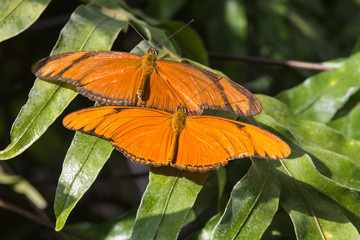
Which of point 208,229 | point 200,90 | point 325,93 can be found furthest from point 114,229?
point 325,93

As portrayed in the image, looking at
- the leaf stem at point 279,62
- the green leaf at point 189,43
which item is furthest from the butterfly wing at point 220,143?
the leaf stem at point 279,62

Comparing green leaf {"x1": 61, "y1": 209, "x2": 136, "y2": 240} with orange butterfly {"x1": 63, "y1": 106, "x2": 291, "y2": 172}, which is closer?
orange butterfly {"x1": 63, "y1": 106, "x2": 291, "y2": 172}

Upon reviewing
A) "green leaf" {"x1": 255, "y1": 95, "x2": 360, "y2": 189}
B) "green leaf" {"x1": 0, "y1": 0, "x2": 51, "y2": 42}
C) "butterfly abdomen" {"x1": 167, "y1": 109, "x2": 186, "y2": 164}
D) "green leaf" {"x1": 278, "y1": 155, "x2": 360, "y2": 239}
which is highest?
"green leaf" {"x1": 0, "y1": 0, "x2": 51, "y2": 42}

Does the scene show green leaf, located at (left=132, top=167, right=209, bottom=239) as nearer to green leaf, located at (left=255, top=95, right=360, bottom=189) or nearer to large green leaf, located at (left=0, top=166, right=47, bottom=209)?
green leaf, located at (left=255, top=95, right=360, bottom=189)

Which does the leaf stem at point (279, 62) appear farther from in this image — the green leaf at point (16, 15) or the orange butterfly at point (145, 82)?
the green leaf at point (16, 15)

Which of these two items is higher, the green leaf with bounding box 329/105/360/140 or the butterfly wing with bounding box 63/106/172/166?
the butterfly wing with bounding box 63/106/172/166

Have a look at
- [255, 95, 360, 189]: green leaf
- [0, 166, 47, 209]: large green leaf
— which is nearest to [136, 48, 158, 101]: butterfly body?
[255, 95, 360, 189]: green leaf
